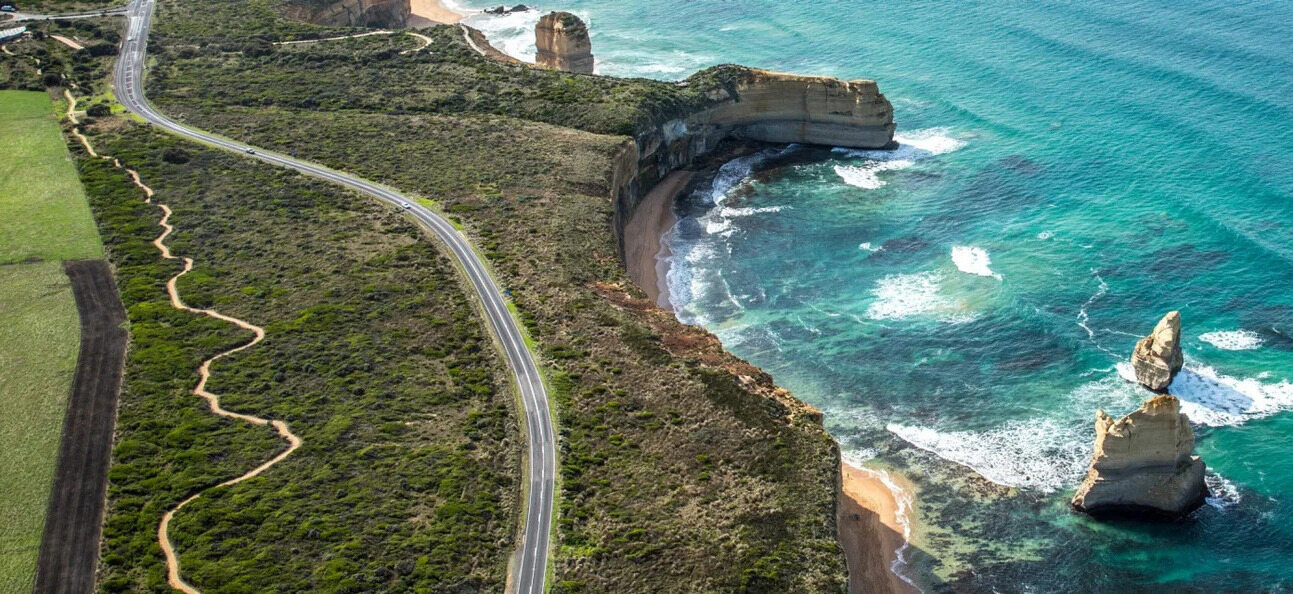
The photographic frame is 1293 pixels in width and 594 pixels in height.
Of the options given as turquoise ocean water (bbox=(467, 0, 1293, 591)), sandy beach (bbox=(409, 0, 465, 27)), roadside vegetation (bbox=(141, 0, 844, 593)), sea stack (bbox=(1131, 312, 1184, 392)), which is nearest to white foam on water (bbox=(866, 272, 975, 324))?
turquoise ocean water (bbox=(467, 0, 1293, 591))

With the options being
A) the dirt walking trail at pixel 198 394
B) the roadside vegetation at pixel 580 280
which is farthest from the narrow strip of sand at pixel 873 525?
the dirt walking trail at pixel 198 394

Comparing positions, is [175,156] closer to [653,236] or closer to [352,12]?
[653,236]

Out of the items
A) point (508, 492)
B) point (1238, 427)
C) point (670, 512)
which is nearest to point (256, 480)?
point (508, 492)

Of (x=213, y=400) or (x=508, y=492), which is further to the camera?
(x=213, y=400)

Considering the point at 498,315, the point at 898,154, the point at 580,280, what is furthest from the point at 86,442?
the point at 898,154

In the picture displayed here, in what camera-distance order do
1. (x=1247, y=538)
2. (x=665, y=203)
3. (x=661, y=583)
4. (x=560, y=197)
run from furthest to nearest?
1. (x=665, y=203)
2. (x=560, y=197)
3. (x=1247, y=538)
4. (x=661, y=583)

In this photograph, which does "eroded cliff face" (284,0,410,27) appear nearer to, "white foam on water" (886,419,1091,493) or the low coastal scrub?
the low coastal scrub

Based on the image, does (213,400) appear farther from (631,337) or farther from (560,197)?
(560,197)
